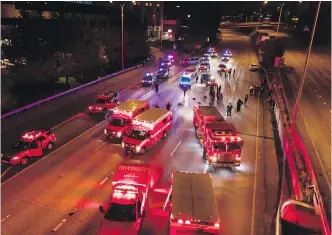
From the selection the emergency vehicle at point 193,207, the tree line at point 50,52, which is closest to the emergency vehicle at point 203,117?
the emergency vehicle at point 193,207

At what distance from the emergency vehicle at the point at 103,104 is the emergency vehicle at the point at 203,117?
34.9 ft

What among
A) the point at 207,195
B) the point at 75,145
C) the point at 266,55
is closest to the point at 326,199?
the point at 207,195

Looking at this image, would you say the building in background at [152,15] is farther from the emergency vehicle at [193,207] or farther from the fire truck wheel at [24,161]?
the emergency vehicle at [193,207]

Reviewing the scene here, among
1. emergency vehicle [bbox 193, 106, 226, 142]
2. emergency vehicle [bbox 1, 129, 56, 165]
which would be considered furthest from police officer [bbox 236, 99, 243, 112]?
emergency vehicle [bbox 1, 129, 56, 165]

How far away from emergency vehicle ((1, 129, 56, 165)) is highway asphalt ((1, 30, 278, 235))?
88cm

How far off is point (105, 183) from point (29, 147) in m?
6.88

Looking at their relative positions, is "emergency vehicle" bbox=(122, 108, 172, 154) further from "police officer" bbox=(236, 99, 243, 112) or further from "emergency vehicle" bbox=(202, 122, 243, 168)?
"police officer" bbox=(236, 99, 243, 112)

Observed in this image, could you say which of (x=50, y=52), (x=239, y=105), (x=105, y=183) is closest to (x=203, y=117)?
(x=105, y=183)

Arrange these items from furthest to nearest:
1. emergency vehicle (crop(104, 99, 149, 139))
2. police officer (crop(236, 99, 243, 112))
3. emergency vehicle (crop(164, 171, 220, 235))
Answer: police officer (crop(236, 99, 243, 112))
emergency vehicle (crop(104, 99, 149, 139))
emergency vehicle (crop(164, 171, 220, 235))

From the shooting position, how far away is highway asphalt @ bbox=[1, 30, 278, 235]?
16.7 m

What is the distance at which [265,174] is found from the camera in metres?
22.6

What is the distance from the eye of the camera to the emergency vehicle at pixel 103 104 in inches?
1331

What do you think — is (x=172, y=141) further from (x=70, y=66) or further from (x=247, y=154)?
(x=70, y=66)

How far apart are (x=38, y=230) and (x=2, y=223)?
2.13 m
